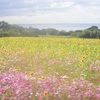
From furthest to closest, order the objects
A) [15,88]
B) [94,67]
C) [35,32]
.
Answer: [35,32] → [94,67] → [15,88]

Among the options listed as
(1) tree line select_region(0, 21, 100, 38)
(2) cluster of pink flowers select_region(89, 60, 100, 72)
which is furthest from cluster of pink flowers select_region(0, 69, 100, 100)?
(1) tree line select_region(0, 21, 100, 38)

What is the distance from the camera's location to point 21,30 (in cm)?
2430

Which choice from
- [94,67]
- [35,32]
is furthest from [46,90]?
[35,32]

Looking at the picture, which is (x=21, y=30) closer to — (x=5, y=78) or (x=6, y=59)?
(x=6, y=59)

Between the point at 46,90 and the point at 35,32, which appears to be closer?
the point at 46,90

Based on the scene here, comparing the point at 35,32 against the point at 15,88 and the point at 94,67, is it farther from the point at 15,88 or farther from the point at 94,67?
the point at 15,88

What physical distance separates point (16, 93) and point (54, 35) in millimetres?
20097

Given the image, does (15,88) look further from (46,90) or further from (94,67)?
(94,67)

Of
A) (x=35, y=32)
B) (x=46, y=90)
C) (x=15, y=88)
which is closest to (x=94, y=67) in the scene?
(x=46, y=90)

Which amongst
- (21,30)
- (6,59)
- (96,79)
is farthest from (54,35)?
(96,79)

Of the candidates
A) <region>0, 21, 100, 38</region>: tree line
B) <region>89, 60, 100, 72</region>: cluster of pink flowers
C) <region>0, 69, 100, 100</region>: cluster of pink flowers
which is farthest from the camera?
<region>0, 21, 100, 38</region>: tree line

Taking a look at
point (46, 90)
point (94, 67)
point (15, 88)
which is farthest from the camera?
point (94, 67)

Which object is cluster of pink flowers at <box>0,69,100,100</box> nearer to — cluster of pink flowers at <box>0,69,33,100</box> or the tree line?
cluster of pink flowers at <box>0,69,33,100</box>

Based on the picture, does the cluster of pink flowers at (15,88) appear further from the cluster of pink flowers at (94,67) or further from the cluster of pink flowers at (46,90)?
the cluster of pink flowers at (94,67)
